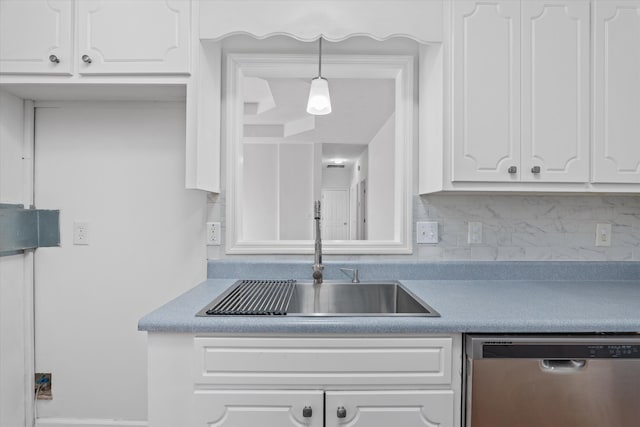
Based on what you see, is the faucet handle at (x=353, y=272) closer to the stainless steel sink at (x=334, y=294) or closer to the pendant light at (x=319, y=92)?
the stainless steel sink at (x=334, y=294)

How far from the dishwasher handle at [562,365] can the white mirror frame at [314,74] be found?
0.75 m

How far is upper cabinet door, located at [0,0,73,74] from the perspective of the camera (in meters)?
1.34

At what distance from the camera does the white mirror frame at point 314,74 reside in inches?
65.4

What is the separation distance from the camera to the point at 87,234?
5.67 feet

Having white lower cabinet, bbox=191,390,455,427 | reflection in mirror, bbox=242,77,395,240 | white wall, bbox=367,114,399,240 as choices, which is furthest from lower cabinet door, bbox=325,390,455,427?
reflection in mirror, bbox=242,77,395,240

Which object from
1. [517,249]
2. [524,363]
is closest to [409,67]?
[517,249]

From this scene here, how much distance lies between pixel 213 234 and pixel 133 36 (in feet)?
2.98

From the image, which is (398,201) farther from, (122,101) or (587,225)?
(122,101)

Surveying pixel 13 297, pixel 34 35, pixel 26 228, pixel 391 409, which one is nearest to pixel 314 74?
pixel 34 35

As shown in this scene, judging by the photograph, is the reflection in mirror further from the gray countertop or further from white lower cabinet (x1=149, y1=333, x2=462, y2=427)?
white lower cabinet (x1=149, y1=333, x2=462, y2=427)

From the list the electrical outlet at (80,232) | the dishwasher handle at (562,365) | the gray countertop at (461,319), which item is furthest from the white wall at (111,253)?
the dishwasher handle at (562,365)

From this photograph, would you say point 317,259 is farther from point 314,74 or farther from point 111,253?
point 111,253

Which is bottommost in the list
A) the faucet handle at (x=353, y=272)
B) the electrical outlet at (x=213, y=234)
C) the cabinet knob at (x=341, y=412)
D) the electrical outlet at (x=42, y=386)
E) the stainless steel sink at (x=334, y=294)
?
the electrical outlet at (x=42, y=386)

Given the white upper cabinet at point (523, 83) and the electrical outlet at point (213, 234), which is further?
the electrical outlet at point (213, 234)
